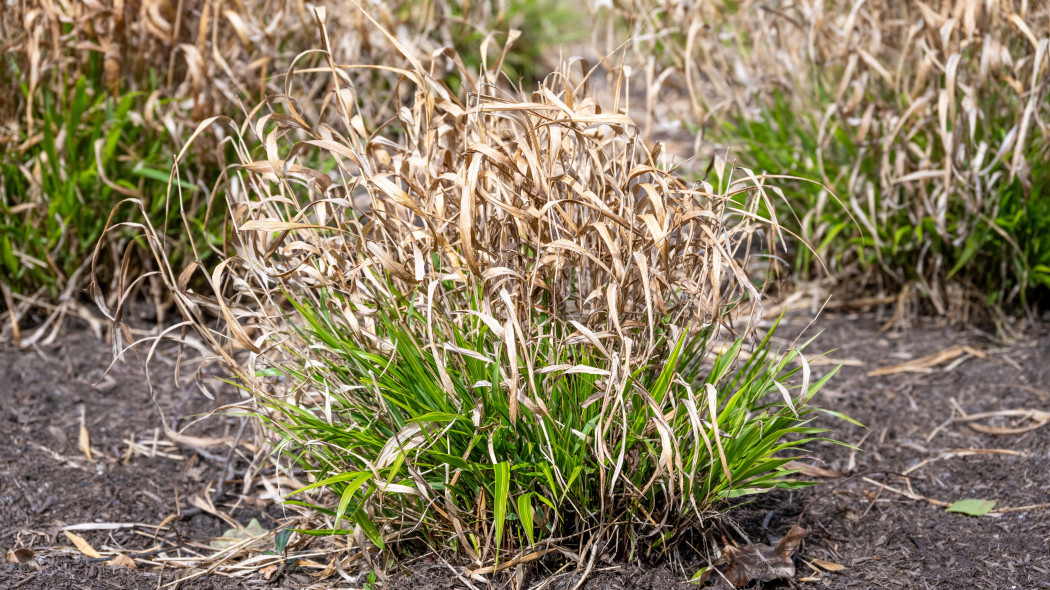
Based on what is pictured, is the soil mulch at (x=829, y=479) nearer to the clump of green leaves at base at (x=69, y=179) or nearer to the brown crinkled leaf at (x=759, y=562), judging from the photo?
the brown crinkled leaf at (x=759, y=562)

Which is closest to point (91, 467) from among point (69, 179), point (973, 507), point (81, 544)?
point (81, 544)

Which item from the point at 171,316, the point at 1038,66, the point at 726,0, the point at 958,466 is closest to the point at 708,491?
the point at 958,466

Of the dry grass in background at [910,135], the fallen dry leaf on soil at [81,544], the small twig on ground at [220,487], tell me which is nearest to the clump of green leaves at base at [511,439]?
the small twig on ground at [220,487]

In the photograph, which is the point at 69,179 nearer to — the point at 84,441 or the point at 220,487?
the point at 84,441

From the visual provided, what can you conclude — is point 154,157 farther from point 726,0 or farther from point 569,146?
point 726,0

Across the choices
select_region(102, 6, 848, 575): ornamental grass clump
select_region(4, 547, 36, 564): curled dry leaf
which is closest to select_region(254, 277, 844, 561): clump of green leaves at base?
select_region(102, 6, 848, 575): ornamental grass clump
